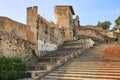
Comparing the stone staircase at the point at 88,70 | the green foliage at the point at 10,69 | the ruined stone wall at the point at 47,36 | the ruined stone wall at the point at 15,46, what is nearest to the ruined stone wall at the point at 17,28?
the ruined stone wall at the point at 15,46

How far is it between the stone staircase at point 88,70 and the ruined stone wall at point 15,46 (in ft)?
10.2

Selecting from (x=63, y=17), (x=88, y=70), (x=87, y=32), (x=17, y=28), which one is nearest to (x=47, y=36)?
(x=17, y=28)

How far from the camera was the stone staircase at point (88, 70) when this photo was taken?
1223 cm

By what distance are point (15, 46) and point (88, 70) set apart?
5.36m

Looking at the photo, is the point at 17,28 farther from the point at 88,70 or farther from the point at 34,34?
the point at 88,70

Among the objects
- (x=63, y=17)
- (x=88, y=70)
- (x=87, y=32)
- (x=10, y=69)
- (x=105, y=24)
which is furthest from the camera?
(x=105, y=24)

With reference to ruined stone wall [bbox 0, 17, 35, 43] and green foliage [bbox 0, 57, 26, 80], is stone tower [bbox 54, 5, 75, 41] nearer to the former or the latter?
ruined stone wall [bbox 0, 17, 35, 43]

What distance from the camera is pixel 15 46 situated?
51.1 ft

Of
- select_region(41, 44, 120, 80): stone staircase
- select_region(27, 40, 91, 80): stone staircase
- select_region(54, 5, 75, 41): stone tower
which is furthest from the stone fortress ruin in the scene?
select_region(41, 44, 120, 80): stone staircase

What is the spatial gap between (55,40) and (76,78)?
35.2ft

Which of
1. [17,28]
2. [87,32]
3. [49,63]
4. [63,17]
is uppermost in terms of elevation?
[63,17]

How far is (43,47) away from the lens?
19.8 metres

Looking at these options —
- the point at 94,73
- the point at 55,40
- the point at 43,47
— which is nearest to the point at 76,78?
the point at 94,73

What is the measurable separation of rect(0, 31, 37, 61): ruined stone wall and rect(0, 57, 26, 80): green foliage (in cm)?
222
